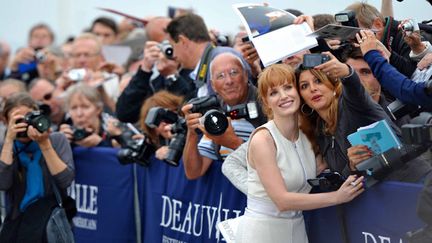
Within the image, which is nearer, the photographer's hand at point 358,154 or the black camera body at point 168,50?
the photographer's hand at point 358,154

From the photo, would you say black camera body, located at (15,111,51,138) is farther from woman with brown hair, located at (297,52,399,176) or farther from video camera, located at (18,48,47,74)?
video camera, located at (18,48,47,74)

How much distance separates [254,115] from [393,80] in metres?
1.22

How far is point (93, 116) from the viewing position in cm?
863

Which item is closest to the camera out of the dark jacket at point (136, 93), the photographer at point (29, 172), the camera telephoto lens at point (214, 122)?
the camera telephoto lens at point (214, 122)

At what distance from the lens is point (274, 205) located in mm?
5359

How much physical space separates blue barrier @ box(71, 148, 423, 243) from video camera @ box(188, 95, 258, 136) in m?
0.53

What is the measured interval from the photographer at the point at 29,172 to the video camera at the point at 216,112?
1619 mm

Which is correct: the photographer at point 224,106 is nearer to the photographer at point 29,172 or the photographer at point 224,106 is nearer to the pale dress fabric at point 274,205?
the pale dress fabric at point 274,205

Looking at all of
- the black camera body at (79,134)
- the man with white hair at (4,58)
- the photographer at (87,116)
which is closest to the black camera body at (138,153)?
the black camera body at (79,134)

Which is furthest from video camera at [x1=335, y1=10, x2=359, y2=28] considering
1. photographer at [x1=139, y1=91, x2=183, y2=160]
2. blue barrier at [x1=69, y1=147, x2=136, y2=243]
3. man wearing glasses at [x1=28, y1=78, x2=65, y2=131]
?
man wearing glasses at [x1=28, y1=78, x2=65, y2=131]

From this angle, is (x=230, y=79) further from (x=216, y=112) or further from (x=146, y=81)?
(x=146, y=81)

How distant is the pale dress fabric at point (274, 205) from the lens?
5.31 metres

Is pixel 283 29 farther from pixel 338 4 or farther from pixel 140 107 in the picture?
pixel 140 107

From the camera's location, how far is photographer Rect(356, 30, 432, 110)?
16.2 feet
